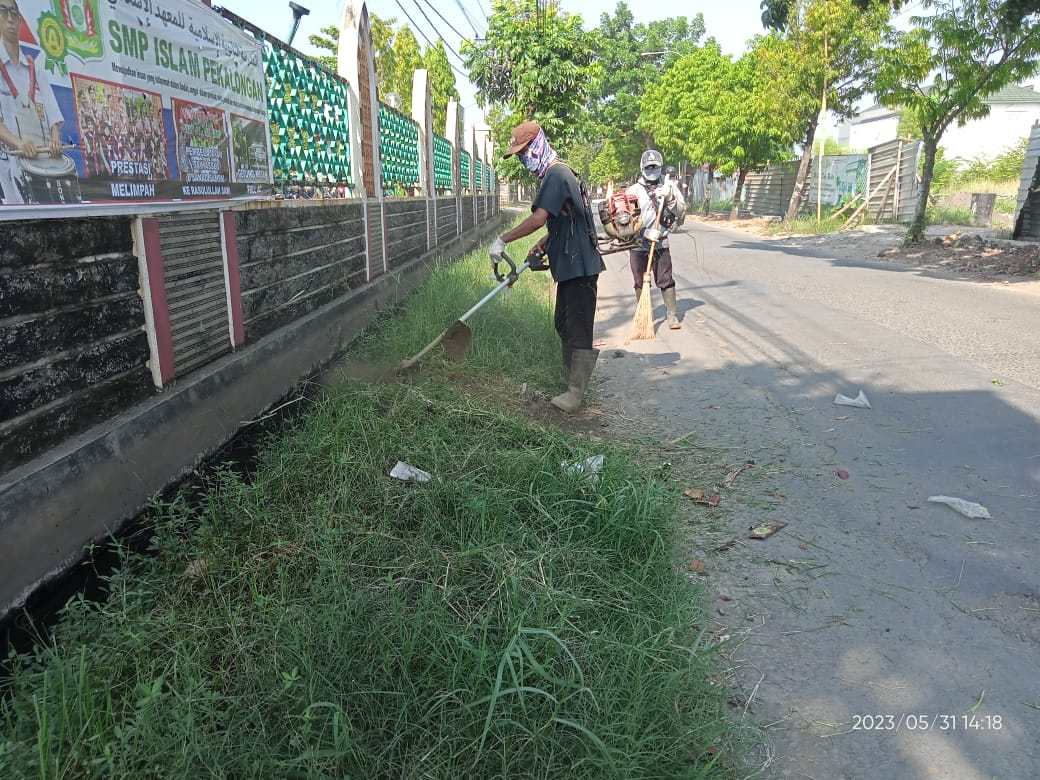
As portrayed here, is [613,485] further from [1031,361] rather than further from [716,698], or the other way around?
[1031,361]

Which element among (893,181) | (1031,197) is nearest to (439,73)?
(893,181)

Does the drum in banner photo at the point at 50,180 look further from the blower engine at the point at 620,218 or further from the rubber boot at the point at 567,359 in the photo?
the blower engine at the point at 620,218

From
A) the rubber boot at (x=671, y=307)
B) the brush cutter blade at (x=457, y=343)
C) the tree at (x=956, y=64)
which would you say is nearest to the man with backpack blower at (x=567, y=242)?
the brush cutter blade at (x=457, y=343)

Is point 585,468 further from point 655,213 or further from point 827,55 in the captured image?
point 827,55

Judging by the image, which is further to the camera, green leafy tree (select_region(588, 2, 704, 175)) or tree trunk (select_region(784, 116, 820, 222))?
green leafy tree (select_region(588, 2, 704, 175))

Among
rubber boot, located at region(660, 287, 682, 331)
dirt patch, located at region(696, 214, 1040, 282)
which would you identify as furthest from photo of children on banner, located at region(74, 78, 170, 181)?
dirt patch, located at region(696, 214, 1040, 282)

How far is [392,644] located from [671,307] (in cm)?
604

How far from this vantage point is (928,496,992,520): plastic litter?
323 centimetres

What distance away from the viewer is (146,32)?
3.15 metres

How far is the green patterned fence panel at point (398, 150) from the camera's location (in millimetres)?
8141
